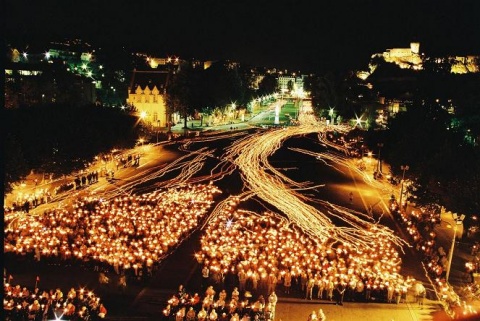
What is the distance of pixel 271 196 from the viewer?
92.0ft

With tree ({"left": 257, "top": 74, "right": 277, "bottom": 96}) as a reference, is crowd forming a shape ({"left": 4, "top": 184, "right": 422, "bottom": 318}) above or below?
below

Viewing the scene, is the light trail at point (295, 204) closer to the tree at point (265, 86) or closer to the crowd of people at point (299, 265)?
the crowd of people at point (299, 265)

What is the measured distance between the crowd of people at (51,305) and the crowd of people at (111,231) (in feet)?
7.80

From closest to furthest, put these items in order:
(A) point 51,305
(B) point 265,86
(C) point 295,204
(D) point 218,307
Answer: (A) point 51,305 → (D) point 218,307 → (C) point 295,204 → (B) point 265,86

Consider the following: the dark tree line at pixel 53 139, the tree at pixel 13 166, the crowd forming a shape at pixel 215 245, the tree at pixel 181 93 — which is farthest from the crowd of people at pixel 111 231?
the tree at pixel 181 93

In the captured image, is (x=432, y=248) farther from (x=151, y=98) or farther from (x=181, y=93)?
(x=151, y=98)

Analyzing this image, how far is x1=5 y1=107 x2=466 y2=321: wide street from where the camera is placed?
14.8 metres

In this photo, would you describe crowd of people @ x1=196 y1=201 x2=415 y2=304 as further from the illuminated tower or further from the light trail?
the illuminated tower

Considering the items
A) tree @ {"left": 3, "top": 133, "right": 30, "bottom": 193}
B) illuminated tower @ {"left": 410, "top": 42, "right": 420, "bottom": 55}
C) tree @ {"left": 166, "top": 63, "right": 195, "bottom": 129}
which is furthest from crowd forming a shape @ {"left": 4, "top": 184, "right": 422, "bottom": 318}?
illuminated tower @ {"left": 410, "top": 42, "right": 420, "bottom": 55}

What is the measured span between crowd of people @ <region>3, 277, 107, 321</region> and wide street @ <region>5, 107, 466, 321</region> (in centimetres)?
62

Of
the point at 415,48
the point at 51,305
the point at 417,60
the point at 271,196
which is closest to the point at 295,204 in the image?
the point at 271,196

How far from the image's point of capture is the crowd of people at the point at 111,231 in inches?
677

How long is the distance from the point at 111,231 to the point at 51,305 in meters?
5.97

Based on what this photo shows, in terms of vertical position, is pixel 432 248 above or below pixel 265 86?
below
